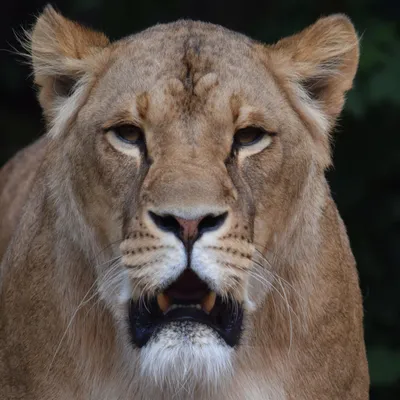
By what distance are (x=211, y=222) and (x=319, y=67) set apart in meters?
0.93

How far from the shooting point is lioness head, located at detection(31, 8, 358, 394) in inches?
143

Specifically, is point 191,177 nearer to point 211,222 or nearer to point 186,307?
point 211,222

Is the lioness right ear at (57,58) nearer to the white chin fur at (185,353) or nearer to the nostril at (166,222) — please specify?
the nostril at (166,222)

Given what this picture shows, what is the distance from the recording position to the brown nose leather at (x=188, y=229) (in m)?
3.48

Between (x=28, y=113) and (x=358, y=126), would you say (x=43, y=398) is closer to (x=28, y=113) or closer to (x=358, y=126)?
(x=358, y=126)

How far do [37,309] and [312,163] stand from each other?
0.99 meters

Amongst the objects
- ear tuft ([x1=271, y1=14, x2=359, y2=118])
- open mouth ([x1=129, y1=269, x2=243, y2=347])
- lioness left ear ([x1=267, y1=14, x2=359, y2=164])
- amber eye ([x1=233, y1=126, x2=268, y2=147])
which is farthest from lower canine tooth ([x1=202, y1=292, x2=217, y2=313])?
ear tuft ([x1=271, y1=14, x2=359, y2=118])

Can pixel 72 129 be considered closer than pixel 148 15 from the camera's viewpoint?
Yes

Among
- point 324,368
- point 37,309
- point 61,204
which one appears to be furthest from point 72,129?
point 324,368

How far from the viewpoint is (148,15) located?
7668 millimetres

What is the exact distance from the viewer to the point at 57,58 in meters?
4.21

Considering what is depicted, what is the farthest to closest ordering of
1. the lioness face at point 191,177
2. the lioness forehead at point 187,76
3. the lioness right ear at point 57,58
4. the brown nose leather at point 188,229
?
the lioness right ear at point 57,58 → the lioness forehead at point 187,76 → the lioness face at point 191,177 → the brown nose leather at point 188,229

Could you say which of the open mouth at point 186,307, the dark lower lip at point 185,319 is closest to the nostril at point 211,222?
the open mouth at point 186,307

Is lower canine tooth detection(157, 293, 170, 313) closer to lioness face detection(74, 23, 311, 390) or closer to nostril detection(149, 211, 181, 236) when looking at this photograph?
lioness face detection(74, 23, 311, 390)
